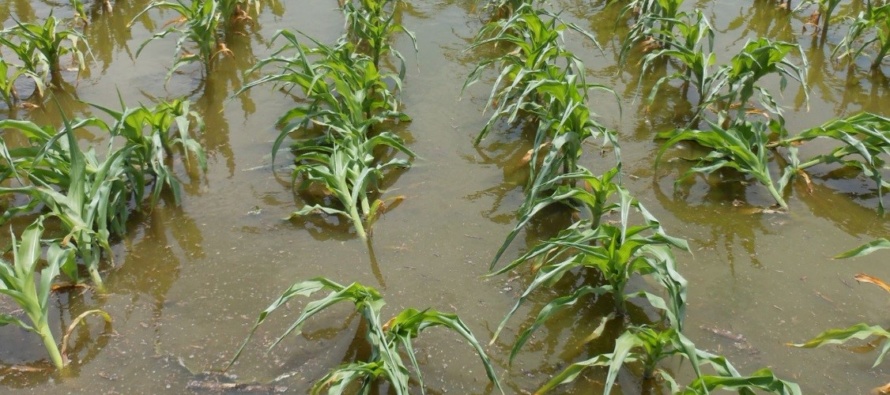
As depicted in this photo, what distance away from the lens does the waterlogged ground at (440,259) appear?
2.41m

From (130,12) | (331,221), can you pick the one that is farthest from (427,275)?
(130,12)

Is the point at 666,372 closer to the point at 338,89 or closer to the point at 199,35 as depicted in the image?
the point at 338,89

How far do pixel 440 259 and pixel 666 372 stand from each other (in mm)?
989

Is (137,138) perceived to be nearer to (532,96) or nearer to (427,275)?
(427,275)

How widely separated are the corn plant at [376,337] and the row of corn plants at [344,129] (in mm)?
630

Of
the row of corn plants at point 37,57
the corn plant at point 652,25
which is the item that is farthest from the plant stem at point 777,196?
the row of corn plants at point 37,57

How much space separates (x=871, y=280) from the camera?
2.61 m

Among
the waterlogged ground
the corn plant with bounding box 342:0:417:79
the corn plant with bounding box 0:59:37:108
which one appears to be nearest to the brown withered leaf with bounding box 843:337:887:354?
the waterlogged ground

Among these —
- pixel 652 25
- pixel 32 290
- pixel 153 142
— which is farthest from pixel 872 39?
pixel 32 290

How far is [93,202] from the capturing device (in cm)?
282

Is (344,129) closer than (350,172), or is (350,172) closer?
(350,172)

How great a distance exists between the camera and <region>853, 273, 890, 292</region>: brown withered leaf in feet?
8.46

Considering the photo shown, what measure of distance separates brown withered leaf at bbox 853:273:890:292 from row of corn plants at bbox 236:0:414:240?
1.88 m

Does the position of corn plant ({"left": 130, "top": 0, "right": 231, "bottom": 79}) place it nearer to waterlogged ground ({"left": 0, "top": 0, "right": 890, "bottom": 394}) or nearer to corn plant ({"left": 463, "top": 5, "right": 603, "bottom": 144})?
waterlogged ground ({"left": 0, "top": 0, "right": 890, "bottom": 394})
